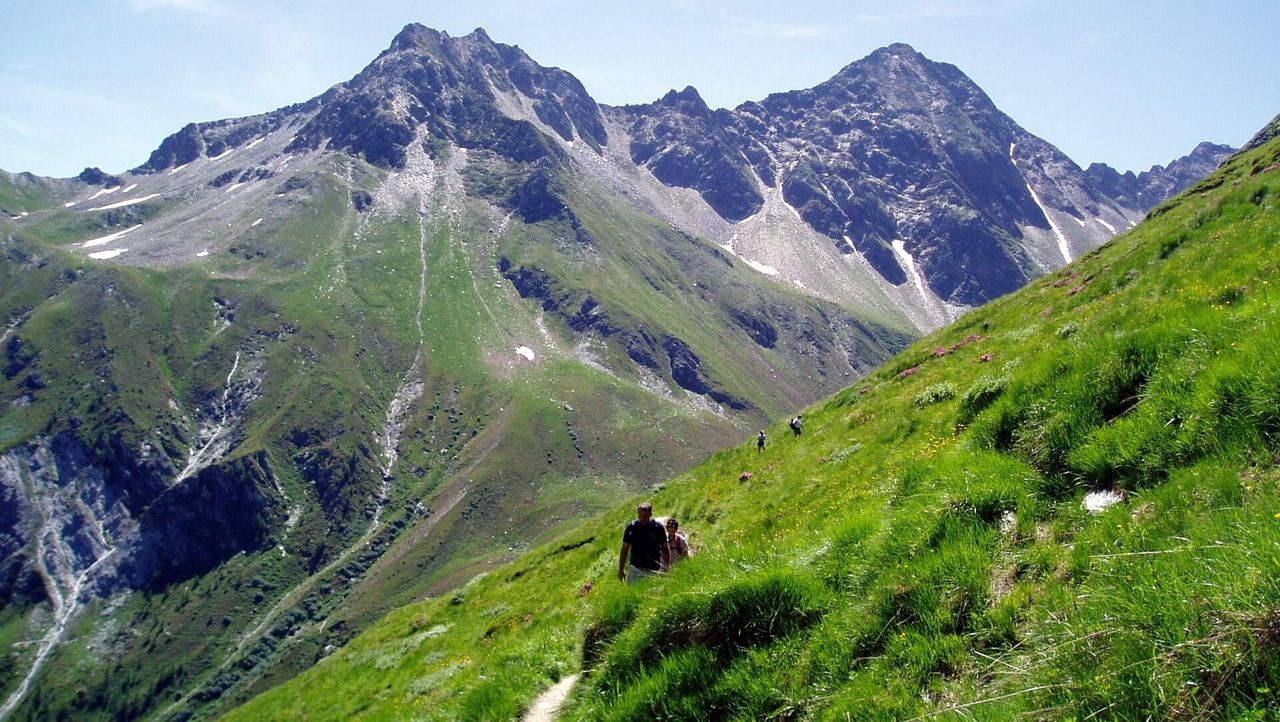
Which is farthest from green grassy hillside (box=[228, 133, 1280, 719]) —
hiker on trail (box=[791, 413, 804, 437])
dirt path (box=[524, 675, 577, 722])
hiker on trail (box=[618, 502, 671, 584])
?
hiker on trail (box=[791, 413, 804, 437])

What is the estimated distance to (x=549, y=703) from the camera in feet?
32.5

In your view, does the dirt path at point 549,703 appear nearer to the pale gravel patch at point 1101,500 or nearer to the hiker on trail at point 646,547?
the hiker on trail at point 646,547

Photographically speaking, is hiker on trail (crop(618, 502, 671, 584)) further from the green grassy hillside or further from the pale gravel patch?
the pale gravel patch

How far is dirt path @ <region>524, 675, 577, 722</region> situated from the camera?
9.43 meters

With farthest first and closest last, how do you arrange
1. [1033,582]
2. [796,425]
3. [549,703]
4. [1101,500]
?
[796,425]
[549,703]
[1101,500]
[1033,582]

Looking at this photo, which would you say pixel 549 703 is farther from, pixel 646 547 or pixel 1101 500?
pixel 1101 500

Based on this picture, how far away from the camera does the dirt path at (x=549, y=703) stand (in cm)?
943

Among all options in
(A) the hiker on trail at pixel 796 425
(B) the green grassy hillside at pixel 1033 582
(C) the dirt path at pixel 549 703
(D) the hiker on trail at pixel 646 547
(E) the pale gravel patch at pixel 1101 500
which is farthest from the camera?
(A) the hiker on trail at pixel 796 425

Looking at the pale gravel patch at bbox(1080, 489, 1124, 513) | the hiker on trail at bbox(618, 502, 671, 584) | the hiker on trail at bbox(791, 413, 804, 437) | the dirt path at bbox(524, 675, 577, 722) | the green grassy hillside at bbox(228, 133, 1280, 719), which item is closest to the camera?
the green grassy hillside at bbox(228, 133, 1280, 719)

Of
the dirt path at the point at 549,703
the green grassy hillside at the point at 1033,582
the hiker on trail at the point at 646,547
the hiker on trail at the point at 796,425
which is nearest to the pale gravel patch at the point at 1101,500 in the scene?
the green grassy hillside at the point at 1033,582

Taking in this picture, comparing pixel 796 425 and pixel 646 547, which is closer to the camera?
pixel 646 547

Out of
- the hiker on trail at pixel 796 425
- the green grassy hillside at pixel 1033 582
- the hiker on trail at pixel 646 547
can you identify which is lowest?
the hiker on trail at pixel 796 425

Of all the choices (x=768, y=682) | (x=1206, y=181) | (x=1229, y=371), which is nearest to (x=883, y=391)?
(x=1229, y=371)

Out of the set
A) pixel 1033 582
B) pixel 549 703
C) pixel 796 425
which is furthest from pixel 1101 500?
pixel 796 425
